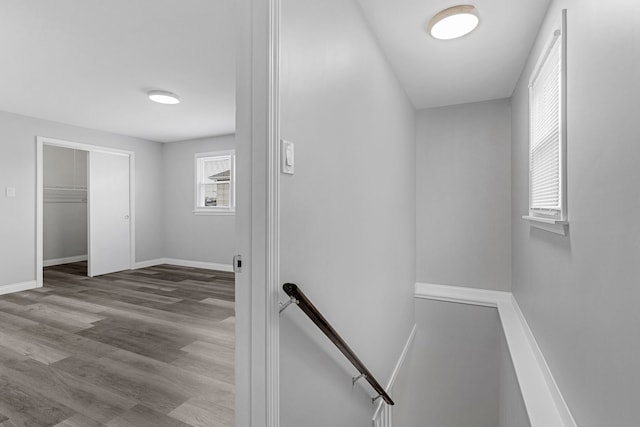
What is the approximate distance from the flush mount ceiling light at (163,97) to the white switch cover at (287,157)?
3.23 meters

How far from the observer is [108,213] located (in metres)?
5.68

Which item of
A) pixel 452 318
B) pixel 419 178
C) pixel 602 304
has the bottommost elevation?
pixel 452 318

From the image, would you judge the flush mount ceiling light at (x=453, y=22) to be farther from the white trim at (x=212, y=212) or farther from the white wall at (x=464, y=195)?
the white trim at (x=212, y=212)

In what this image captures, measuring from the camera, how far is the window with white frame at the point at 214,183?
234 inches

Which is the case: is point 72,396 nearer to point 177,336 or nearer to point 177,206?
point 177,336

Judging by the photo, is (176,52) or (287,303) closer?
(287,303)

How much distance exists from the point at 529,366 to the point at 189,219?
5.86 meters

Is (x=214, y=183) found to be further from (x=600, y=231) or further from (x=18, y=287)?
(x=600, y=231)

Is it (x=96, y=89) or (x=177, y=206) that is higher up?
(x=96, y=89)

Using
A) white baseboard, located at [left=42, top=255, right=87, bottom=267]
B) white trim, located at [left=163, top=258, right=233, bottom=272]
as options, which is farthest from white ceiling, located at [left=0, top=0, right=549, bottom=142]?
white baseboard, located at [left=42, top=255, right=87, bottom=267]

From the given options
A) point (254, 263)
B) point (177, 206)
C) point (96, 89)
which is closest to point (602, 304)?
point (254, 263)

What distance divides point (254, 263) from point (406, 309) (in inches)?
108

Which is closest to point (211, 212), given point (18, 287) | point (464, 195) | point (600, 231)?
point (18, 287)

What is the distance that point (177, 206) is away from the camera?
6438 mm
